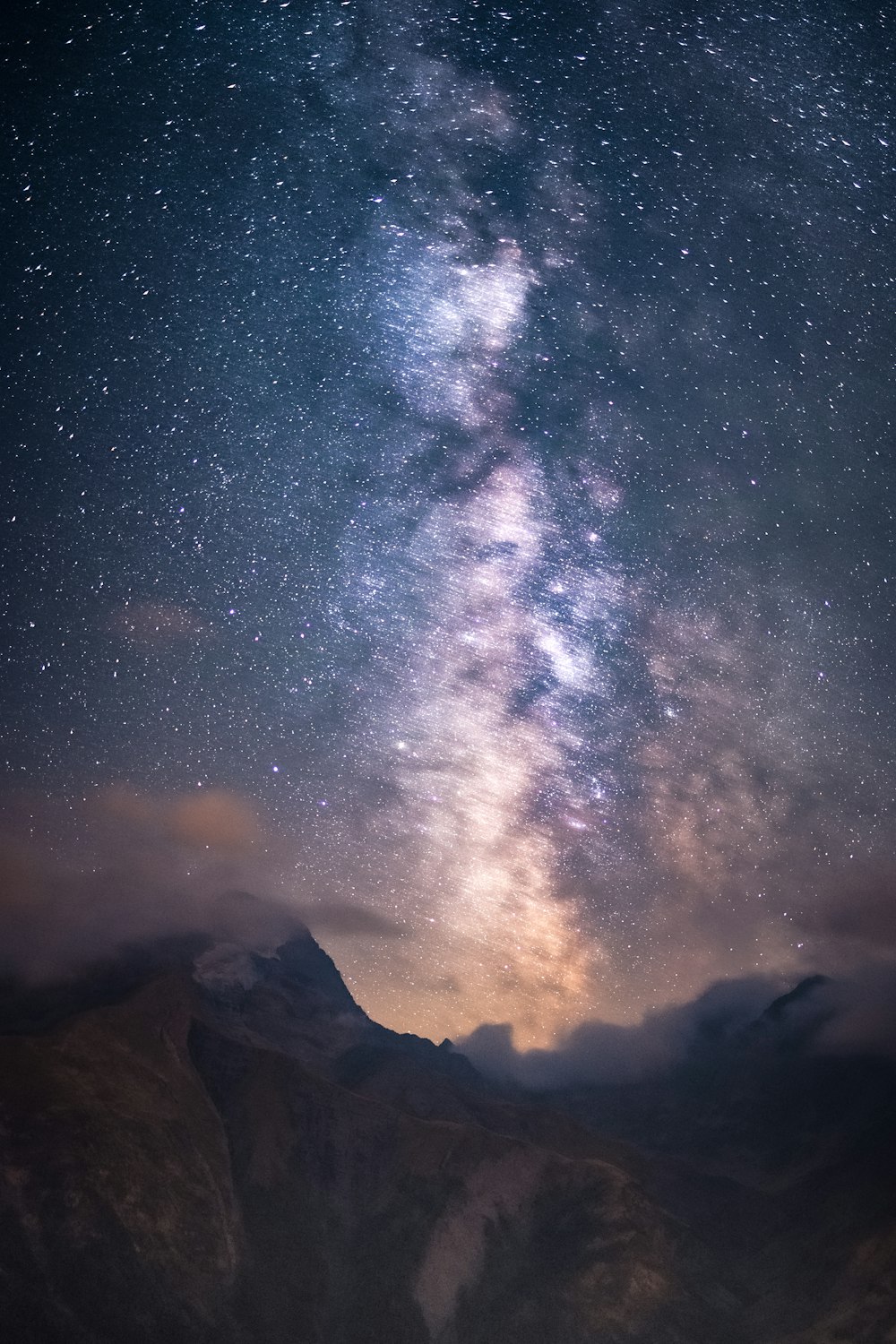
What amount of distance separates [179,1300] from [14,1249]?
123 ft

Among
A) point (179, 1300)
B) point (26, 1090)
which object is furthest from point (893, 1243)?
point (26, 1090)

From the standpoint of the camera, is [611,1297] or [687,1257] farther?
[687,1257]

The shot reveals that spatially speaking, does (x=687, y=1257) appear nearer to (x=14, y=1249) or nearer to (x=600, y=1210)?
(x=600, y=1210)

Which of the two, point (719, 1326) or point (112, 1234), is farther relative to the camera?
point (719, 1326)

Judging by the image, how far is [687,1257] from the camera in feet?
641

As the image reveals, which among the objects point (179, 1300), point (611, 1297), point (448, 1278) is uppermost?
point (179, 1300)

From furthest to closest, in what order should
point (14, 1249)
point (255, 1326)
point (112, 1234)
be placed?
point (255, 1326) → point (112, 1234) → point (14, 1249)

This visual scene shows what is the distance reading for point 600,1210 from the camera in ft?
646

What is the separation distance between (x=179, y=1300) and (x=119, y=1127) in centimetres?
3695

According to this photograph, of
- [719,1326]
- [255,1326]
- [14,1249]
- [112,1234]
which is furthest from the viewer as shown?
[719,1326]

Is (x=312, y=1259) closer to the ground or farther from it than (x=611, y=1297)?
closer to the ground

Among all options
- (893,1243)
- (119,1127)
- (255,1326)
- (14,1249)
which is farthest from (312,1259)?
(893,1243)

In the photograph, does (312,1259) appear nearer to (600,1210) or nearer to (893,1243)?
(600,1210)

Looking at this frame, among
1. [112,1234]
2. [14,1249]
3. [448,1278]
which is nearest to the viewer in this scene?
[14,1249]
